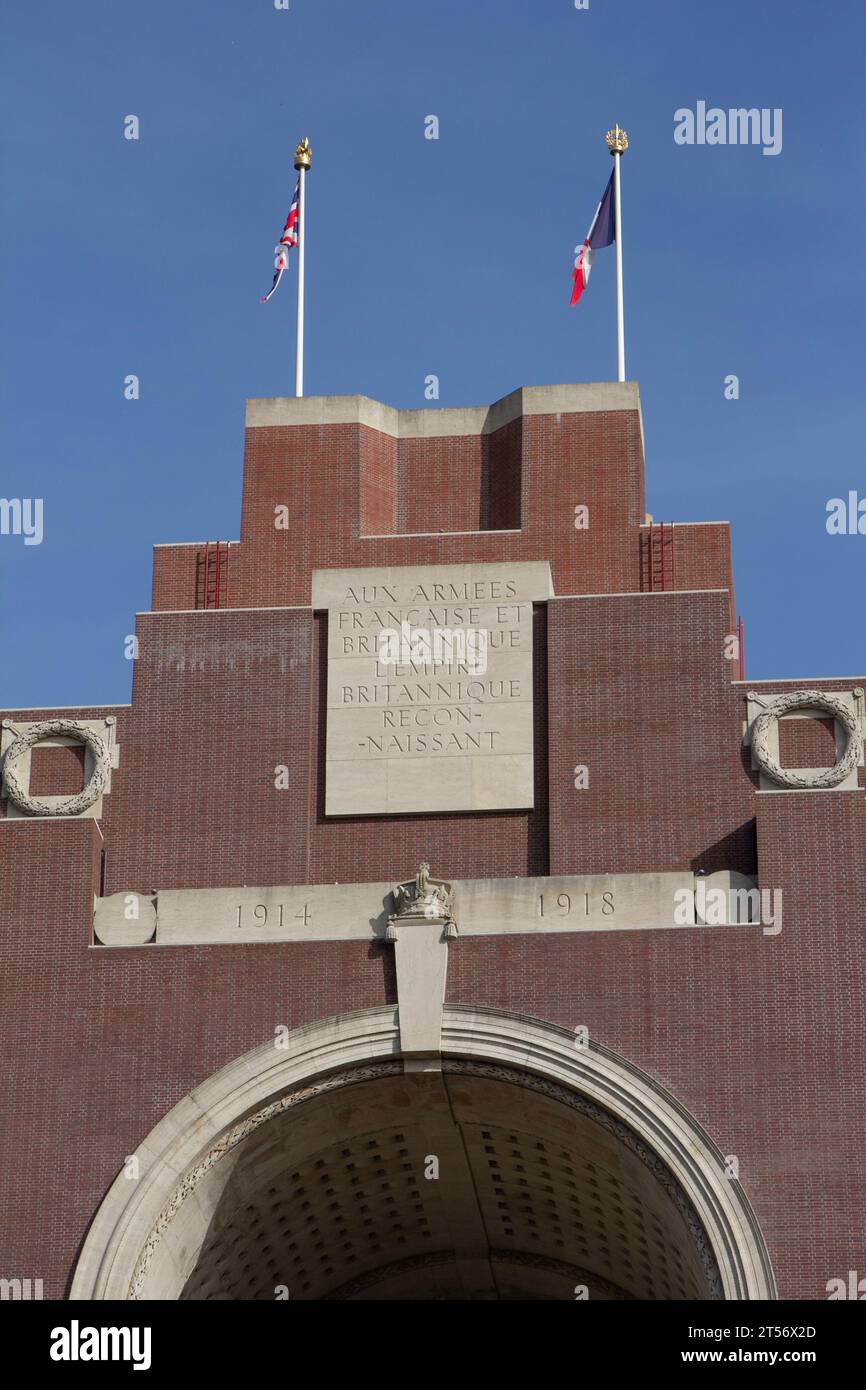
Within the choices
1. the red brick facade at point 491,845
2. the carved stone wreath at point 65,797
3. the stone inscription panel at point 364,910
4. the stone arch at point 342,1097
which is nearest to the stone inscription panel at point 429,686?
the red brick facade at point 491,845

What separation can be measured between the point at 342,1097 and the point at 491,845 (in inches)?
197

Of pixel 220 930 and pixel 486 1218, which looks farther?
pixel 486 1218

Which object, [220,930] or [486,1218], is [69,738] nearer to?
[220,930]

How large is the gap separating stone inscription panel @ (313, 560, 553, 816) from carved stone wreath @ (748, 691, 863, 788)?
13.1 feet

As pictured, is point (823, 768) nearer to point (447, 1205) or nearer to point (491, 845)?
point (491, 845)

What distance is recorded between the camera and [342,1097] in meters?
46.9

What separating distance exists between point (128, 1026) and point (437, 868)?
585 cm

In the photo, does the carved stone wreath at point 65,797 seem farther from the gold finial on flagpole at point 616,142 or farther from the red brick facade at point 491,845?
the gold finial on flagpole at point 616,142

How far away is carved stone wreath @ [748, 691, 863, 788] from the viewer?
155ft

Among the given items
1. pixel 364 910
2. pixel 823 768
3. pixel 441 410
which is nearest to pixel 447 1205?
pixel 364 910

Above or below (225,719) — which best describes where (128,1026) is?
below

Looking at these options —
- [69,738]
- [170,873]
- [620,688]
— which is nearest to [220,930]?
[170,873]

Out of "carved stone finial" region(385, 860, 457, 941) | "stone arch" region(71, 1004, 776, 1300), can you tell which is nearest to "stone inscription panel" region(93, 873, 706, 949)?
"carved stone finial" region(385, 860, 457, 941)
